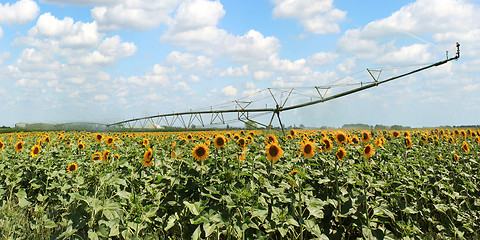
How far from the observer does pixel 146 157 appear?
214 inches

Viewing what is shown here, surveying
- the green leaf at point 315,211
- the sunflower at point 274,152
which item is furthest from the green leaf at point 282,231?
the sunflower at point 274,152

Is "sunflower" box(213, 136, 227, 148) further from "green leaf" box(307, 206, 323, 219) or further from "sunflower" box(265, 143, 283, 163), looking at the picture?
"green leaf" box(307, 206, 323, 219)

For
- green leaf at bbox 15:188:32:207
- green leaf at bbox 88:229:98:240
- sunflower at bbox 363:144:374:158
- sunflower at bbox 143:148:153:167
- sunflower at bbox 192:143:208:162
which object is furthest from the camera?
green leaf at bbox 15:188:32:207

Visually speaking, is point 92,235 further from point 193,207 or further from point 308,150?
point 308,150

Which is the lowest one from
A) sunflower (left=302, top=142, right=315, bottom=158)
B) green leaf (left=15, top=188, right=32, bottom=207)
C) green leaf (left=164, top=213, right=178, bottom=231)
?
green leaf (left=164, top=213, right=178, bottom=231)

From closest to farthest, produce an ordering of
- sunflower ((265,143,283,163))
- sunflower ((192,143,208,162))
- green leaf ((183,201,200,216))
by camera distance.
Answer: green leaf ((183,201,200,216)) < sunflower ((265,143,283,163)) < sunflower ((192,143,208,162))

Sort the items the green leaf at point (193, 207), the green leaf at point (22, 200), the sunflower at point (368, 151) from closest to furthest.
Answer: the green leaf at point (193, 207)
the sunflower at point (368, 151)
the green leaf at point (22, 200)

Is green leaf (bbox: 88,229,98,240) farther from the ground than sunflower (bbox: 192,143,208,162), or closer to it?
closer to it

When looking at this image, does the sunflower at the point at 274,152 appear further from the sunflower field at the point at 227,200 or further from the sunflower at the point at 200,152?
the sunflower at the point at 200,152

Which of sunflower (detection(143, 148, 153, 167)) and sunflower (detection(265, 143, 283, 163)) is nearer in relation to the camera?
sunflower (detection(265, 143, 283, 163))

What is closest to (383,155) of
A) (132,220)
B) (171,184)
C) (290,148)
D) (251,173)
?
(290,148)

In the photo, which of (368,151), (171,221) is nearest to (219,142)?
(171,221)

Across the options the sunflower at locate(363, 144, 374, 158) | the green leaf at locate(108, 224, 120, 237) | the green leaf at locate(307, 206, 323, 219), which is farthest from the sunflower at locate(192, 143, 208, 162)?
the sunflower at locate(363, 144, 374, 158)

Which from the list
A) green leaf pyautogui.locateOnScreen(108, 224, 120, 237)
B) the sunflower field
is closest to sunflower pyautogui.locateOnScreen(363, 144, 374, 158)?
the sunflower field
